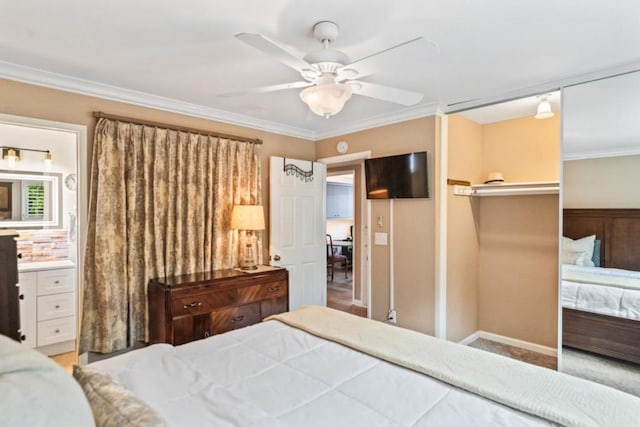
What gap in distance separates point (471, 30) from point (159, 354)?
2428 mm

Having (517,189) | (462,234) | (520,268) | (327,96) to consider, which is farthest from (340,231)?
(327,96)

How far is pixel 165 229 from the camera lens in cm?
327

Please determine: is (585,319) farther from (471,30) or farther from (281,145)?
(281,145)

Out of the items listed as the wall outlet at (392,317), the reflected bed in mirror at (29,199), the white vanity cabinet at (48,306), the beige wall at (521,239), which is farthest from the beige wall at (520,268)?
the reflected bed in mirror at (29,199)

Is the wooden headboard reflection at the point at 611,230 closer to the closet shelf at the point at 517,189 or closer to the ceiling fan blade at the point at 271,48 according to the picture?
the closet shelf at the point at 517,189

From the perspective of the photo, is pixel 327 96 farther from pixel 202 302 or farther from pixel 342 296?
pixel 342 296

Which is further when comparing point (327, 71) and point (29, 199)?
point (29, 199)

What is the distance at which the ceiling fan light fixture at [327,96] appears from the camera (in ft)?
6.11

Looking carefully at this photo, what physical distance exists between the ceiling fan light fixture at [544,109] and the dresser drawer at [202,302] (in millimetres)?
3230

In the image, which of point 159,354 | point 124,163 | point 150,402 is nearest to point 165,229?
point 124,163

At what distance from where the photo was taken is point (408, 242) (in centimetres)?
363

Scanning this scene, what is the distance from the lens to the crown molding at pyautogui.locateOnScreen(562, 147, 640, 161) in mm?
2520

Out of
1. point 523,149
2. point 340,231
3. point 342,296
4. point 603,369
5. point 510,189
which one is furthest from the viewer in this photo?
point 340,231

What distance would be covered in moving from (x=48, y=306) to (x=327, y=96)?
144 inches
